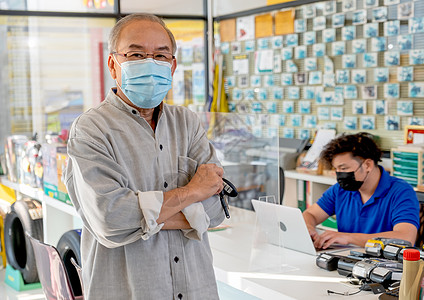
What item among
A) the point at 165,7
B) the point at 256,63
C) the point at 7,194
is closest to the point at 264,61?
the point at 256,63

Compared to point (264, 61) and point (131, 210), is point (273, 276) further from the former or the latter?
point (264, 61)

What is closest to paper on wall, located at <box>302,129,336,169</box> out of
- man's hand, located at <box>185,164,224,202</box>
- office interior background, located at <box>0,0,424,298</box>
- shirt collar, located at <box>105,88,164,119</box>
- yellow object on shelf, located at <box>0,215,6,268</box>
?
office interior background, located at <box>0,0,424,298</box>

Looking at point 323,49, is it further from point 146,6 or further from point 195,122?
point 195,122

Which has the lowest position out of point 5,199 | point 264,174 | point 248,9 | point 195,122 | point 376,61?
point 5,199

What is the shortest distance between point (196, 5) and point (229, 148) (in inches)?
167

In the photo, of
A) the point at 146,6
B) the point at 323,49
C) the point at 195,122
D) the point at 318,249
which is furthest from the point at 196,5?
the point at 195,122

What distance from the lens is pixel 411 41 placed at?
5.03 meters

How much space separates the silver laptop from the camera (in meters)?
2.81

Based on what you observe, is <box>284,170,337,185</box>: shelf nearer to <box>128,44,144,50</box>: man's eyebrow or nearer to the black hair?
the black hair

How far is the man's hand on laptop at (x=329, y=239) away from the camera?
3.04 metres

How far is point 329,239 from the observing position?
9.98 ft

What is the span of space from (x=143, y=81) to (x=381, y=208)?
1.82m

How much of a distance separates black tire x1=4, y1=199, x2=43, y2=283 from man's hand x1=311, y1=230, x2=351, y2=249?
2329 mm

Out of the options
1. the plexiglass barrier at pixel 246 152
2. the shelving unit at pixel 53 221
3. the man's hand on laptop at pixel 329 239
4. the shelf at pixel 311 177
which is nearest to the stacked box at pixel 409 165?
the shelf at pixel 311 177
